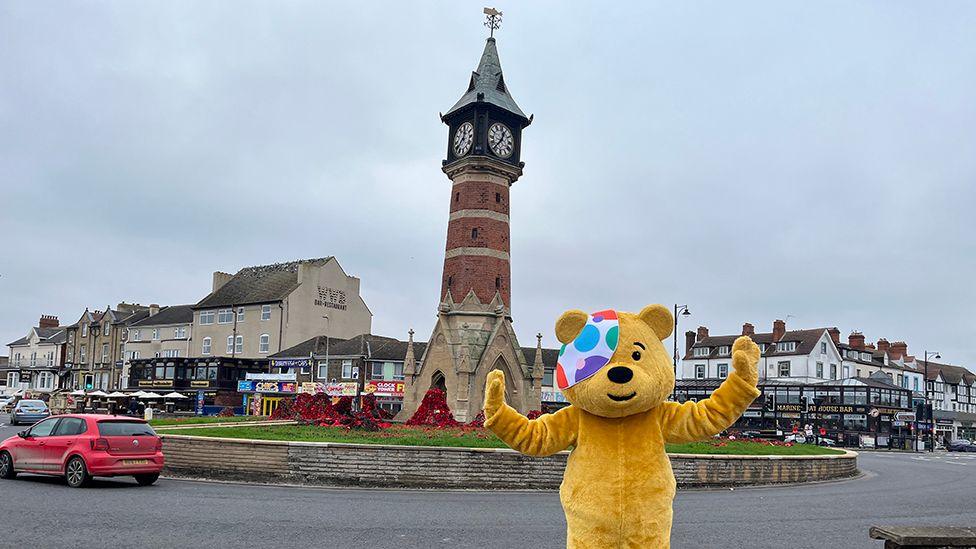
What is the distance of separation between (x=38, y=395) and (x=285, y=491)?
77405 mm

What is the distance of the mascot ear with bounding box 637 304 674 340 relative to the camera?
624 cm

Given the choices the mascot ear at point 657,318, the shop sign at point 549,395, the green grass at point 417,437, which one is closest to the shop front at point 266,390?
the shop sign at point 549,395

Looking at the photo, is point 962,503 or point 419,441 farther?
point 419,441

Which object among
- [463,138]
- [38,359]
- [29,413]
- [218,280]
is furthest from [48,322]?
[463,138]

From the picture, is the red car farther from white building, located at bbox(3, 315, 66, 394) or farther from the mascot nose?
white building, located at bbox(3, 315, 66, 394)

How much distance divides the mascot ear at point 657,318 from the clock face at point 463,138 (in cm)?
2806

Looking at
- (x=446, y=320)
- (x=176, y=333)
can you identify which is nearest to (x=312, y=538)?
(x=446, y=320)

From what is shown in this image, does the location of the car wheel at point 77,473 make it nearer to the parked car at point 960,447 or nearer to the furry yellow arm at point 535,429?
the furry yellow arm at point 535,429

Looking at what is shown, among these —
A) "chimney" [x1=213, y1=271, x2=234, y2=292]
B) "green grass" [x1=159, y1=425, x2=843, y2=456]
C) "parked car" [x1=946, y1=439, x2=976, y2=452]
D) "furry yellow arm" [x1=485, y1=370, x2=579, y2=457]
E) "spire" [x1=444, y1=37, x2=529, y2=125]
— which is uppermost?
"spire" [x1=444, y1=37, x2=529, y2=125]

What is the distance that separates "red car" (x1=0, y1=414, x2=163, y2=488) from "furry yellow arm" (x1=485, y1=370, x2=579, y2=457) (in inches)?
456

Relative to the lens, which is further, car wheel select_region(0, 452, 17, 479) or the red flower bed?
the red flower bed

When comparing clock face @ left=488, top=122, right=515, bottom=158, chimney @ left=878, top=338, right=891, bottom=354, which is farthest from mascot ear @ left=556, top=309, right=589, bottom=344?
chimney @ left=878, top=338, right=891, bottom=354

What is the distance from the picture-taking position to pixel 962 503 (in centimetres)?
1781

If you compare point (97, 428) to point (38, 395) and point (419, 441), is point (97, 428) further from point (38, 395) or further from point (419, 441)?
point (38, 395)
